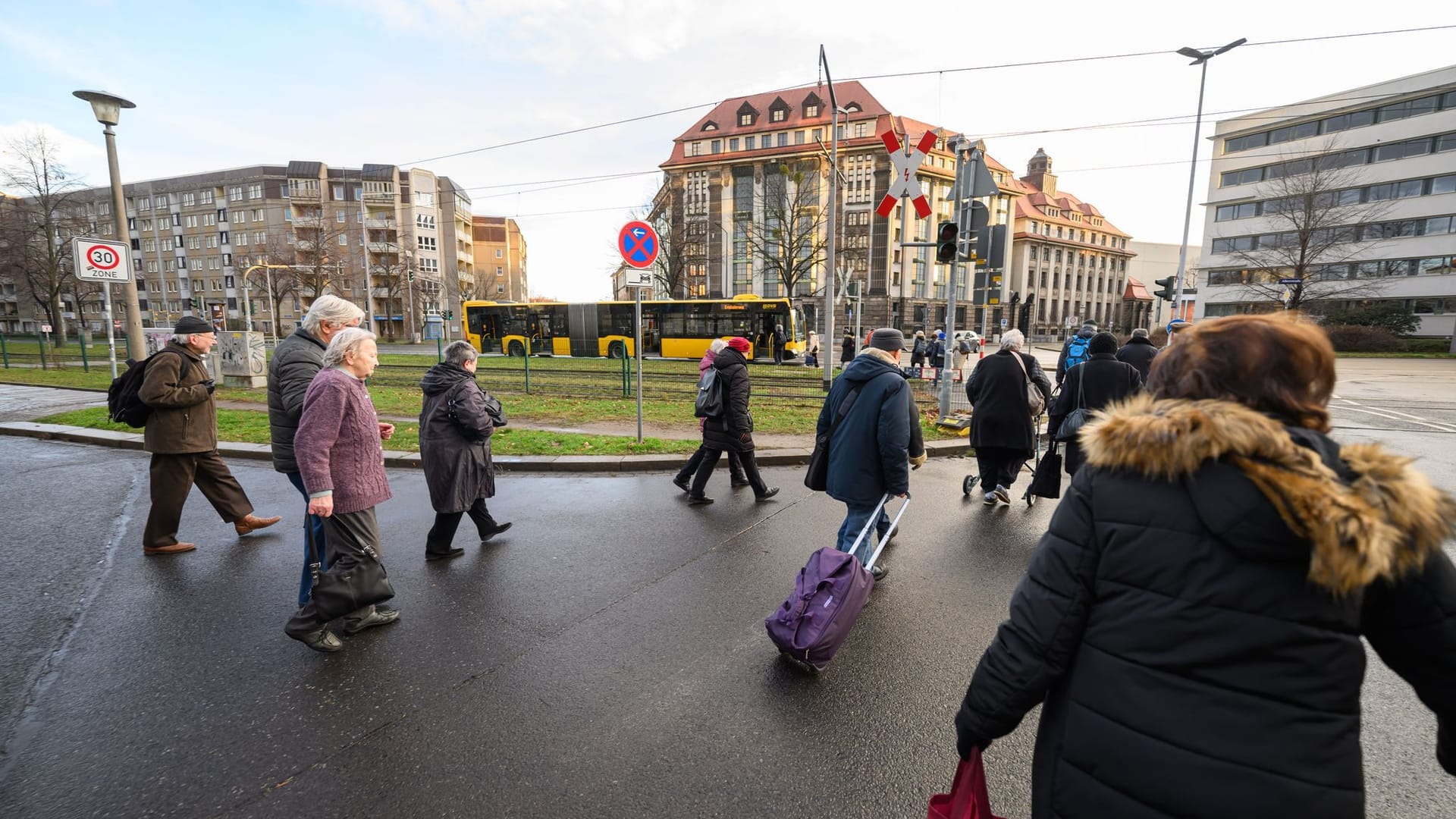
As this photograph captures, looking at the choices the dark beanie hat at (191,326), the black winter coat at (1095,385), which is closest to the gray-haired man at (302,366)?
the dark beanie hat at (191,326)

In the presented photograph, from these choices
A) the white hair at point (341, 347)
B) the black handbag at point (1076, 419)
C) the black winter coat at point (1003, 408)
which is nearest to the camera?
the white hair at point (341, 347)

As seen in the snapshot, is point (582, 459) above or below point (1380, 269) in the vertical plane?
below

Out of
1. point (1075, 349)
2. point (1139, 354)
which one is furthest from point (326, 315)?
point (1075, 349)

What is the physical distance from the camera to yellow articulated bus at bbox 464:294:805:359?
92.0 ft

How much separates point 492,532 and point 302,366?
6.48 feet

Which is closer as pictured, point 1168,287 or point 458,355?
point 458,355

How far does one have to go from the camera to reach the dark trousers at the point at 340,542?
11.4 ft

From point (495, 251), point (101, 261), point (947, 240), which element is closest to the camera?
point (947, 240)

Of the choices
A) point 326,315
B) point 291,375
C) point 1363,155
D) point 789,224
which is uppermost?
point 1363,155

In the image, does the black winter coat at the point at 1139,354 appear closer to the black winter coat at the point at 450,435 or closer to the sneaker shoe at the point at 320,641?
the black winter coat at the point at 450,435

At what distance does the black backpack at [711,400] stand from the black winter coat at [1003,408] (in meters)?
2.50

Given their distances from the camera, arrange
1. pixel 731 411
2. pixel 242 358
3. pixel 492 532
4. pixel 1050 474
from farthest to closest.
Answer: pixel 242 358 < pixel 731 411 < pixel 1050 474 < pixel 492 532

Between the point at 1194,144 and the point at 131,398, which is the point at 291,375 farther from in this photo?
the point at 1194,144

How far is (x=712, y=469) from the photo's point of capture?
6.36 meters
